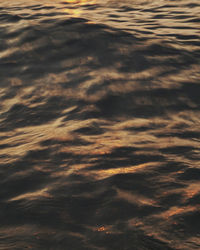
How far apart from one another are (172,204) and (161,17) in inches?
201

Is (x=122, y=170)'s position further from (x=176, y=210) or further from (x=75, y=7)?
(x=75, y=7)

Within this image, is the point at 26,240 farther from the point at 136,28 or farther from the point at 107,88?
the point at 136,28

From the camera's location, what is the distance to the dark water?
201 cm

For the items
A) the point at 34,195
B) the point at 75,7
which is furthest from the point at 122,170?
the point at 75,7

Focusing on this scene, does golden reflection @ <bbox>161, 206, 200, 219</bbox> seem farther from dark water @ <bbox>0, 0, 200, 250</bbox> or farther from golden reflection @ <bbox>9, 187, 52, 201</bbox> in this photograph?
golden reflection @ <bbox>9, 187, 52, 201</bbox>

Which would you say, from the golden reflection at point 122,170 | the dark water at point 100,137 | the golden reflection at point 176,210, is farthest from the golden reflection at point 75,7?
the golden reflection at point 176,210

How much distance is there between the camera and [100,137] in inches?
115

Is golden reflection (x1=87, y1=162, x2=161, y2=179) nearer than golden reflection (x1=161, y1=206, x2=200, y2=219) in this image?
No

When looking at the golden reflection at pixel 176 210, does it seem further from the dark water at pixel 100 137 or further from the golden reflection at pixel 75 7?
the golden reflection at pixel 75 7

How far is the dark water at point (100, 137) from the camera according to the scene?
2.01 metres

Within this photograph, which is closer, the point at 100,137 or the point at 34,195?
the point at 34,195

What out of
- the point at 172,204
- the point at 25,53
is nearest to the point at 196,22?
the point at 25,53

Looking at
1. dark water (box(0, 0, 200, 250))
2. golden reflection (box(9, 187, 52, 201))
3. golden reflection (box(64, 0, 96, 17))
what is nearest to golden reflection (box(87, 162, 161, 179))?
dark water (box(0, 0, 200, 250))

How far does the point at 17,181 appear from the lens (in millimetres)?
2465
